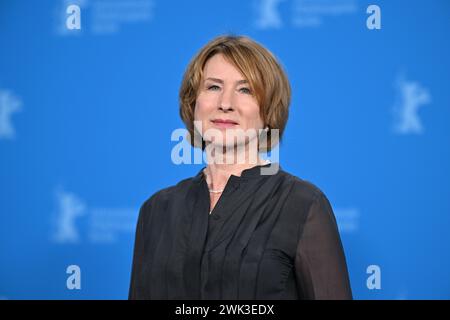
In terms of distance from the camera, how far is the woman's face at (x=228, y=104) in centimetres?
134

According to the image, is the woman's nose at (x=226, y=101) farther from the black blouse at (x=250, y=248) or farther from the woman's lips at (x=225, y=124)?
the black blouse at (x=250, y=248)

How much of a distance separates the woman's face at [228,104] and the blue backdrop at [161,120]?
104 centimetres

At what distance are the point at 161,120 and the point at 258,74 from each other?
3.96ft

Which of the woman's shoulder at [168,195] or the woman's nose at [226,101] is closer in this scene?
the woman's nose at [226,101]

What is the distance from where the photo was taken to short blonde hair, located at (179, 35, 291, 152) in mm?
1335

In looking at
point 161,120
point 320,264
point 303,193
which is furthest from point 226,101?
point 161,120

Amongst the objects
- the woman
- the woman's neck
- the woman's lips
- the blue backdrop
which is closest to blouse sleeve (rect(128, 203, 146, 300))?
the woman

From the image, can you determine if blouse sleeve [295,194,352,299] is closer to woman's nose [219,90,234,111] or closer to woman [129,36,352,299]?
woman [129,36,352,299]

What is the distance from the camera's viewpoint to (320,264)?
120cm

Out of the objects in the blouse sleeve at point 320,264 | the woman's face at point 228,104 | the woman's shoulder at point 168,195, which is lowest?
the blouse sleeve at point 320,264

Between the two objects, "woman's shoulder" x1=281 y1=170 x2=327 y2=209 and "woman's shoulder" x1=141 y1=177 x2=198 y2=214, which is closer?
"woman's shoulder" x1=281 y1=170 x2=327 y2=209

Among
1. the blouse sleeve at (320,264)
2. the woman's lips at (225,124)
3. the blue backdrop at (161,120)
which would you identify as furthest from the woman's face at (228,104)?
the blue backdrop at (161,120)
